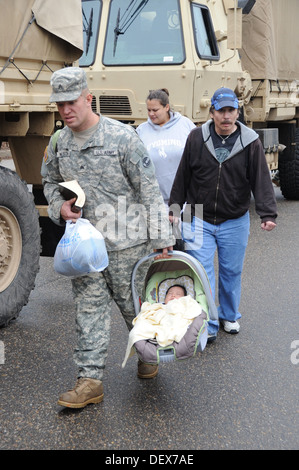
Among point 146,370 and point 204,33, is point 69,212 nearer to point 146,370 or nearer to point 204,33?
point 146,370

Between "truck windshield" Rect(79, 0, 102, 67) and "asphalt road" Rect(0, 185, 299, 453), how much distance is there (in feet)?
11.6

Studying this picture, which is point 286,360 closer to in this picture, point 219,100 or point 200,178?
point 200,178

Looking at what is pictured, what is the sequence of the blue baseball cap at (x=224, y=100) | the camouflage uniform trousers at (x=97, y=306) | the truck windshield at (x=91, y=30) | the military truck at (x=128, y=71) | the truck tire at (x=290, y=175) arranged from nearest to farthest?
the camouflage uniform trousers at (x=97, y=306)
the blue baseball cap at (x=224, y=100)
the military truck at (x=128, y=71)
the truck windshield at (x=91, y=30)
the truck tire at (x=290, y=175)

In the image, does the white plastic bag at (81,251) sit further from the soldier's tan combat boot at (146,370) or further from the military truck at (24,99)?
the military truck at (24,99)

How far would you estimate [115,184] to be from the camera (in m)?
3.79

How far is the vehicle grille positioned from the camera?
314 inches

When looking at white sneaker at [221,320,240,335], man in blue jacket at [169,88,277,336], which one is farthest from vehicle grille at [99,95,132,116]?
white sneaker at [221,320,240,335]

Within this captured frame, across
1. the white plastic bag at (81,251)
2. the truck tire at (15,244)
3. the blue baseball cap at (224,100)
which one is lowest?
the truck tire at (15,244)

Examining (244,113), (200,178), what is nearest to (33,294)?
(200,178)

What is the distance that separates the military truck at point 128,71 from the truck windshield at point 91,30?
1 centimetres

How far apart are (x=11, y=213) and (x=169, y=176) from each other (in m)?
1.22

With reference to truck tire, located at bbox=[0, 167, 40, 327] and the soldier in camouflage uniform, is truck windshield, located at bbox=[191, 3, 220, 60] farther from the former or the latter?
the soldier in camouflage uniform

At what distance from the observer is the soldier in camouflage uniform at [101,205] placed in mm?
3730

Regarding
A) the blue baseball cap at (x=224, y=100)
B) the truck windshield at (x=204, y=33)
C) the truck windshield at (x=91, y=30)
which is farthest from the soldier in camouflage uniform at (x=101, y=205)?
the truck windshield at (x=91, y=30)
